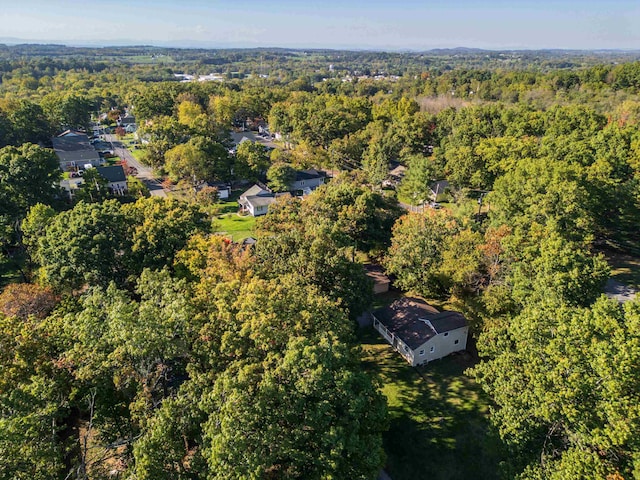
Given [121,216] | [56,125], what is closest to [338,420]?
[121,216]

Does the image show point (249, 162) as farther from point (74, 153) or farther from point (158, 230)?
point (158, 230)

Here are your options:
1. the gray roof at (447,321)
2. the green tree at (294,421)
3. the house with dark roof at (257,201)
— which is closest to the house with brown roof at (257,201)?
the house with dark roof at (257,201)

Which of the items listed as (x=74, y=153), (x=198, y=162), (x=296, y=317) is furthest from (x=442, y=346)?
(x=74, y=153)

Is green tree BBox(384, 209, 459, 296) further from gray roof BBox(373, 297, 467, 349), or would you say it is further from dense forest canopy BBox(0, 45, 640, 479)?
gray roof BBox(373, 297, 467, 349)

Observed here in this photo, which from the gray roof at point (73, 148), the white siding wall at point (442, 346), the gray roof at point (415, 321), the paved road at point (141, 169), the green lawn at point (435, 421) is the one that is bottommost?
the green lawn at point (435, 421)

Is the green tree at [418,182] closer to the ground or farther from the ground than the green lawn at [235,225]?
farther from the ground

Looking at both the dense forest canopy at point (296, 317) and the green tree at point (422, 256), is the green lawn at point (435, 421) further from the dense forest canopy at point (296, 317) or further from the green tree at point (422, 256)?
the green tree at point (422, 256)
